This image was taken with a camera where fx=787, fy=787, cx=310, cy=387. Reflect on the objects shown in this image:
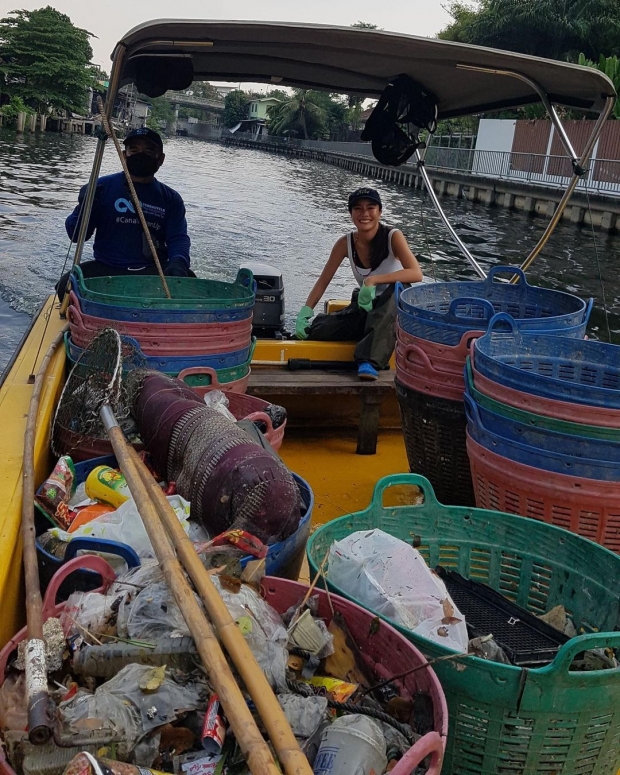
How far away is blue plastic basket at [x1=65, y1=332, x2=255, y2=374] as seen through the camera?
11.7ft

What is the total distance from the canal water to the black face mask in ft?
6.93

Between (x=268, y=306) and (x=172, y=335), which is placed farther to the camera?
(x=268, y=306)

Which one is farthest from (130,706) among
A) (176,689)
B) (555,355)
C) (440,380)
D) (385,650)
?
(555,355)

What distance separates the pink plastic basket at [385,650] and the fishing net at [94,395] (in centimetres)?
140

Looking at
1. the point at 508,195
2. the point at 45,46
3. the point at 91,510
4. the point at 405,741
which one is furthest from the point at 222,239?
the point at 45,46

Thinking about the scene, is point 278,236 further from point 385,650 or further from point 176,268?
point 385,650

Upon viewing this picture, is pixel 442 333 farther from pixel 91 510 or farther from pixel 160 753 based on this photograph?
pixel 160 753

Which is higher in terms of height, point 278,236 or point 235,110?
point 235,110

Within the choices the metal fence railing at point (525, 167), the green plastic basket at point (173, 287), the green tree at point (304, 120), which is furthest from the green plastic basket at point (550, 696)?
the green tree at point (304, 120)

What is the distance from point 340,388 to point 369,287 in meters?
0.72

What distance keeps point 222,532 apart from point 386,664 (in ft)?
2.67

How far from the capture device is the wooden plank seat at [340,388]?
5.04m

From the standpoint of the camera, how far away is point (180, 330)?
147 inches

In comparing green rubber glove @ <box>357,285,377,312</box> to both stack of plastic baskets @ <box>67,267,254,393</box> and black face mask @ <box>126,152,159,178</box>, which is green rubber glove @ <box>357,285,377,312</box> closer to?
stack of plastic baskets @ <box>67,267,254,393</box>
